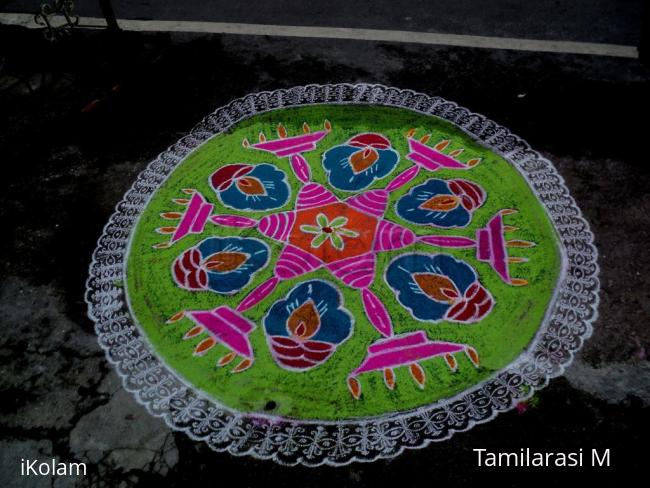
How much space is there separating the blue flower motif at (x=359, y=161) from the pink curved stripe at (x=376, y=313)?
3.99 ft

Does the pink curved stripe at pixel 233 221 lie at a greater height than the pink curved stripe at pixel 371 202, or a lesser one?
greater

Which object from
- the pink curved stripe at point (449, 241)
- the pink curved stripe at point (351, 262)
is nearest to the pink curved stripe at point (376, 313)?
the pink curved stripe at point (351, 262)

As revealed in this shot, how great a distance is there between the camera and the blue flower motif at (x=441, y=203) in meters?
4.89

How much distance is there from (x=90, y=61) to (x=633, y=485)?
7074 mm

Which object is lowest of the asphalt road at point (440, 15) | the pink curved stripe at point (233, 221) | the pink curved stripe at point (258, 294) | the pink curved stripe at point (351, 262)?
the pink curved stripe at point (258, 294)

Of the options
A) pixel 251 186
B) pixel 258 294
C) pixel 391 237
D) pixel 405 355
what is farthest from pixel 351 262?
Result: pixel 251 186

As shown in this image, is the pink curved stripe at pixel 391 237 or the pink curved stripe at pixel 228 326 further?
the pink curved stripe at pixel 391 237

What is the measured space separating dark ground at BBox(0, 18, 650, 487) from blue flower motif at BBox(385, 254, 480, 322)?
861mm

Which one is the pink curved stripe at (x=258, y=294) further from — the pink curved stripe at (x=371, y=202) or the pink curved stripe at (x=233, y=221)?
the pink curved stripe at (x=371, y=202)

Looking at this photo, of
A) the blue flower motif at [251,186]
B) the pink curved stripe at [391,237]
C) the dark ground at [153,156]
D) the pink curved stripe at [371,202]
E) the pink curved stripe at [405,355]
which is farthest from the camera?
the blue flower motif at [251,186]

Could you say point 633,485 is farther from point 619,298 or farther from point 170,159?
point 170,159

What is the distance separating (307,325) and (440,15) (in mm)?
4965

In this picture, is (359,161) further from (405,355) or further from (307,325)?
(405,355)

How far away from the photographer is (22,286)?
4.80 meters
